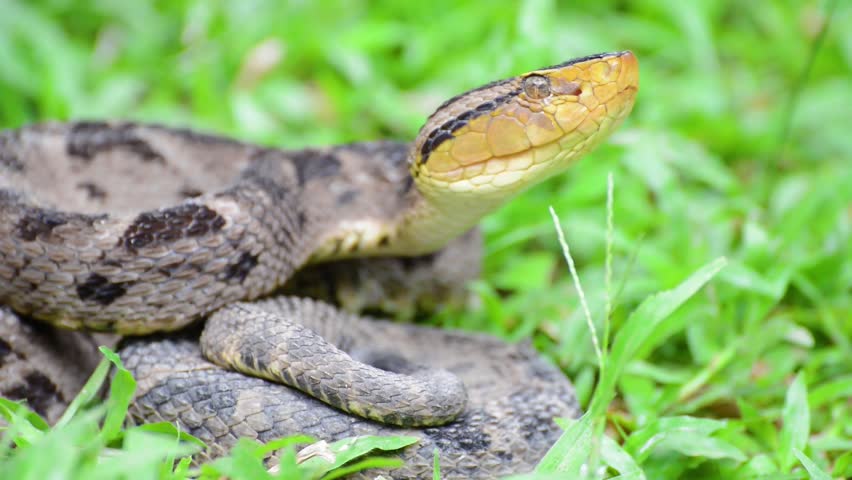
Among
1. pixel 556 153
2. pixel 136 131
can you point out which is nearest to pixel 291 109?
pixel 136 131

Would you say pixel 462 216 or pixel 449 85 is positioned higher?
pixel 449 85

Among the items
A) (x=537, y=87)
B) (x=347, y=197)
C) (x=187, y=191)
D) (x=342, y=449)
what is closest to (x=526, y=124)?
(x=537, y=87)

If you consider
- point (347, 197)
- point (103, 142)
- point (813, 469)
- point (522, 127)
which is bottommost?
point (813, 469)

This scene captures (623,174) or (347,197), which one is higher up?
(623,174)

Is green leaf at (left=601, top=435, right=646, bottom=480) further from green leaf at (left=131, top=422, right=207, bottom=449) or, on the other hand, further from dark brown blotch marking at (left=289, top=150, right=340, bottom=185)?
dark brown blotch marking at (left=289, top=150, right=340, bottom=185)

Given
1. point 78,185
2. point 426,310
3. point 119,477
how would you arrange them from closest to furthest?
point 119,477
point 78,185
point 426,310

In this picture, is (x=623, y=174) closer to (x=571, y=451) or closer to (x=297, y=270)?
(x=297, y=270)

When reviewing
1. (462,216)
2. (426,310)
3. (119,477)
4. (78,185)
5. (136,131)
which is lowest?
(119,477)

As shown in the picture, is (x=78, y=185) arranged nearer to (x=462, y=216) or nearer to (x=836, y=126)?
(x=462, y=216)
